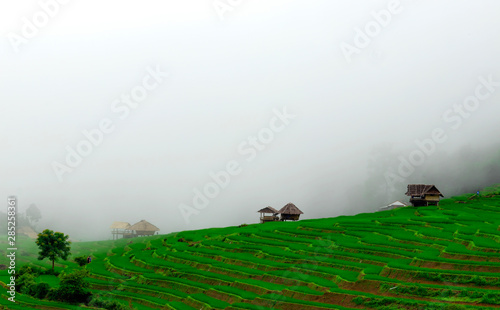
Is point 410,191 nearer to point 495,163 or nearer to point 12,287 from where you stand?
point 495,163

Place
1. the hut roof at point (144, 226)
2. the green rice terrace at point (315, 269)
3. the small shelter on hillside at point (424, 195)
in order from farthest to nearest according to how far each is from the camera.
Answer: the hut roof at point (144, 226)
the small shelter on hillside at point (424, 195)
the green rice terrace at point (315, 269)

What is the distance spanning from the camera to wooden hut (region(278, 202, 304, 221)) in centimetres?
9106

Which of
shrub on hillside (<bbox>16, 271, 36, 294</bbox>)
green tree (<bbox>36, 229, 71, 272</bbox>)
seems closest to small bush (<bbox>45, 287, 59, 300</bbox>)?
shrub on hillside (<bbox>16, 271, 36, 294</bbox>)

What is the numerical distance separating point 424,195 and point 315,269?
2070 inches

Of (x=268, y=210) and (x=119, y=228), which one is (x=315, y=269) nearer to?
(x=268, y=210)

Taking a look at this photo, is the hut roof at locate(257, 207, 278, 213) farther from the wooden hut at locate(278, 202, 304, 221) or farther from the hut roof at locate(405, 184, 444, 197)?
the hut roof at locate(405, 184, 444, 197)

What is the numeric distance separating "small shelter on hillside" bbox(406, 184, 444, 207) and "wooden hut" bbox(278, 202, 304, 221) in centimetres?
2202

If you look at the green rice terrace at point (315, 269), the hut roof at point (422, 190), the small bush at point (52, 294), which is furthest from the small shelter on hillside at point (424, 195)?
the small bush at point (52, 294)

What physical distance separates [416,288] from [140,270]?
3283 centimetres

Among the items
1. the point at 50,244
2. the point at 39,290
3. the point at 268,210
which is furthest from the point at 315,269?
the point at 268,210

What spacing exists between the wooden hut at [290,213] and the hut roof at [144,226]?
1148 inches

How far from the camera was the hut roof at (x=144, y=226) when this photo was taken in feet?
338

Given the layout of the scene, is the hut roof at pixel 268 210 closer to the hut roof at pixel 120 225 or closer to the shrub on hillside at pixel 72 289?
the hut roof at pixel 120 225

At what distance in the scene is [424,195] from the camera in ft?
298
